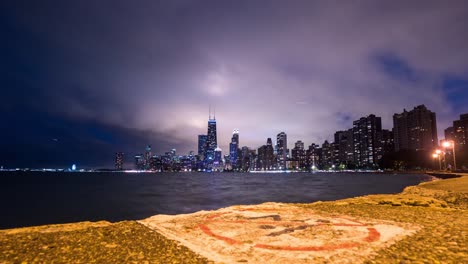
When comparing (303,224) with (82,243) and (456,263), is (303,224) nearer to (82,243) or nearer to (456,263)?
(456,263)

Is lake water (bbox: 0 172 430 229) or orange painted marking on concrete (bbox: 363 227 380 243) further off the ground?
orange painted marking on concrete (bbox: 363 227 380 243)

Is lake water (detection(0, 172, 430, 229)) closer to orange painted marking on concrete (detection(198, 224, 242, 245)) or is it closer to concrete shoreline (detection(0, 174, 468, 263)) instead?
orange painted marking on concrete (detection(198, 224, 242, 245))

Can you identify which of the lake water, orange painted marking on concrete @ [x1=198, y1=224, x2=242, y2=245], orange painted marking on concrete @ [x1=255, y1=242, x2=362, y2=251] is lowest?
the lake water

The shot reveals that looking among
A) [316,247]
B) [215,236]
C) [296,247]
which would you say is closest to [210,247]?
[215,236]

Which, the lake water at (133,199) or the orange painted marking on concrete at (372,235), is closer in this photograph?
the orange painted marking on concrete at (372,235)

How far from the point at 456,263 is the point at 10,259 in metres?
11.1

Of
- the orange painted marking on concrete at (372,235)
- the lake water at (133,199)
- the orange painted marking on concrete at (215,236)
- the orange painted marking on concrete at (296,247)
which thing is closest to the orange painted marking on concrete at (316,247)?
the orange painted marking on concrete at (296,247)

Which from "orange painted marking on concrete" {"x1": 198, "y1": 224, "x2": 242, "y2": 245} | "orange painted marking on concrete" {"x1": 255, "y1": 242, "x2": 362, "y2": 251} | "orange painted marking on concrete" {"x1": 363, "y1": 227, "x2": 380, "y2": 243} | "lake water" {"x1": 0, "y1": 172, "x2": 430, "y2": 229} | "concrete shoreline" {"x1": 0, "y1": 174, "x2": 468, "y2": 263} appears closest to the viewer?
"concrete shoreline" {"x1": 0, "y1": 174, "x2": 468, "y2": 263}

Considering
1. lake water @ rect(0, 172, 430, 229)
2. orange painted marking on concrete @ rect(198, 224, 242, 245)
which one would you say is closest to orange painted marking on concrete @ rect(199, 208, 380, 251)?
orange painted marking on concrete @ rect(198, 224, 242, 245)

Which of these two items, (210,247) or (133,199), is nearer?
(210,247)

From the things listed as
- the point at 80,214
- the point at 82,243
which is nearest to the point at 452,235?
the point at 82,243

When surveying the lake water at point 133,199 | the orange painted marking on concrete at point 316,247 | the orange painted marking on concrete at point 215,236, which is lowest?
the lake water at point 133,199

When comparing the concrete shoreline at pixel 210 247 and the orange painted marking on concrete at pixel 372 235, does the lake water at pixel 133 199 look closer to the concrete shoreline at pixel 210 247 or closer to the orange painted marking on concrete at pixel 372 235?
the concrete shoreline at pixel 210 247

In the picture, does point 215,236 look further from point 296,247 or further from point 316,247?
point 316,247
